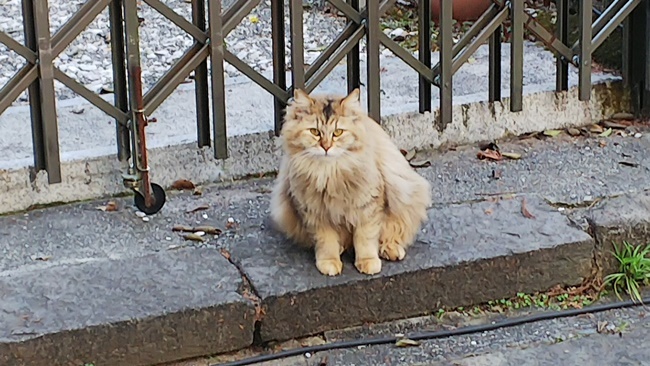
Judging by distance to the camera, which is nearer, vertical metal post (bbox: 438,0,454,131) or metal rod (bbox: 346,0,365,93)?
metal rod (bbox: 346,0,365,93)

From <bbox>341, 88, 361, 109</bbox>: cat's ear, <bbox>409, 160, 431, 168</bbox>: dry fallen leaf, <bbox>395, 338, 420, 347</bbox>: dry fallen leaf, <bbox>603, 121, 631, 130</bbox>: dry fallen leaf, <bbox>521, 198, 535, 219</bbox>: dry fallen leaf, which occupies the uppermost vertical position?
<bbox>341, 88, 361, 109</bbox>: cat's ear

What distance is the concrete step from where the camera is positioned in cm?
333

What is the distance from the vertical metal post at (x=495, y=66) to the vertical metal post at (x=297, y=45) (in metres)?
0.87

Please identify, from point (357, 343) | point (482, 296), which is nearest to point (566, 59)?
point (482, 296)

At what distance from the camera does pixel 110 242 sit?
3.84 metres

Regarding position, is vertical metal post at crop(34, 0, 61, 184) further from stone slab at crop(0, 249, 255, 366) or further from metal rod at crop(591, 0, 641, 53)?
metal rod at crop(591, 0, 641, 53)

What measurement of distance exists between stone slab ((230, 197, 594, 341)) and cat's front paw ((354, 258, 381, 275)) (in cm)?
2

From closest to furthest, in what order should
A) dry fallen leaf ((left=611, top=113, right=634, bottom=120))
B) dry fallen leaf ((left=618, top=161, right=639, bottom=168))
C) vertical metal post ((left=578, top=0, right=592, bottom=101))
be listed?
1. dry fallen leaf ((left=618, top=161, right=639, bottom=168))
2. vertical metal post ((left=578, top=0, right=592, bottom=101))
3. dry fallen leaf ((left=611, top=113, right=634, bottom=120))

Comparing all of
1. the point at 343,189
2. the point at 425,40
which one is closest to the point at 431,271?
the point at 343,189

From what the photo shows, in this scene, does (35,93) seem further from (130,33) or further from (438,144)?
(438,144)

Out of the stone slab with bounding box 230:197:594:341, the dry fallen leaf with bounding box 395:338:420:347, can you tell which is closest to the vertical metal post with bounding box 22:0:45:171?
the stone slab with bounding box 230:197:594:341

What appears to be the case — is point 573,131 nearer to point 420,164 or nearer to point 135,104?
point 420,164

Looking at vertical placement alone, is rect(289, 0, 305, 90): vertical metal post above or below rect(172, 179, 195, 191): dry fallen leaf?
above

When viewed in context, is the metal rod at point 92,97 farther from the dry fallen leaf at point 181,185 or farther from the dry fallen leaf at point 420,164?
the dry fallen leaf at point 420,164
